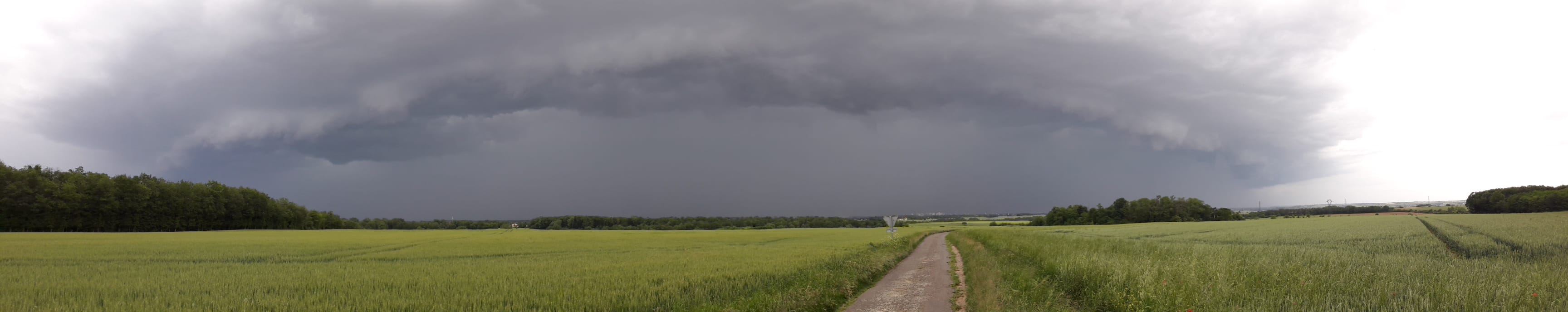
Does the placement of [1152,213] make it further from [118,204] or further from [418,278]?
[118,204]

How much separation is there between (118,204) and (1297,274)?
4114 inches

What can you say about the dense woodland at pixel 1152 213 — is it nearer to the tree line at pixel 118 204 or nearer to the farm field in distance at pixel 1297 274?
the farm field in distance at pixel 1297 274

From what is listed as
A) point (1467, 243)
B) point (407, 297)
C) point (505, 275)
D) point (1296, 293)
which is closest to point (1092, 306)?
point (1296, 293)

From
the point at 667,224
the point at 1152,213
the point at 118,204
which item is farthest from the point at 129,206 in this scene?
the point at 1152,213

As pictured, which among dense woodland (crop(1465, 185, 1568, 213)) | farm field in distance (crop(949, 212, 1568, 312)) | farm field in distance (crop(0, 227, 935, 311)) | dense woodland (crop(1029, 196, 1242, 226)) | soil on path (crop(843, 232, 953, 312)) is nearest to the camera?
farm field in distance (crop(949, 212, 1568, 312))

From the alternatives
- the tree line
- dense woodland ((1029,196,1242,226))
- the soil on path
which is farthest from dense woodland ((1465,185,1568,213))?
the tree line

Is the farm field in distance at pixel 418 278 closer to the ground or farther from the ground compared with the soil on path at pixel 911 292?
farther from the ground

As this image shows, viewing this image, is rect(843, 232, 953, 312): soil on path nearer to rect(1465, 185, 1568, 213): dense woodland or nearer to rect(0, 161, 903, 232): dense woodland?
rect(1465, 185, 1568, 213): dense woodland

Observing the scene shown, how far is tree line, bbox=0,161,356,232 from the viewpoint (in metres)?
60.9

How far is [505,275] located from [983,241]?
92.4 ft

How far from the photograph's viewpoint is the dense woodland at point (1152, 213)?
12500cm

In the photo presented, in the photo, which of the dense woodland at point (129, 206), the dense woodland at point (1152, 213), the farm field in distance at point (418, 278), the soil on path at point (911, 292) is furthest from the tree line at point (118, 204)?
the dense woodland at point (1152, 213)

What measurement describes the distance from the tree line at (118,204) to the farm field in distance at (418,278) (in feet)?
153

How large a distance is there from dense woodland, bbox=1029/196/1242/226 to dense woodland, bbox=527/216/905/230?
44.6 metres
